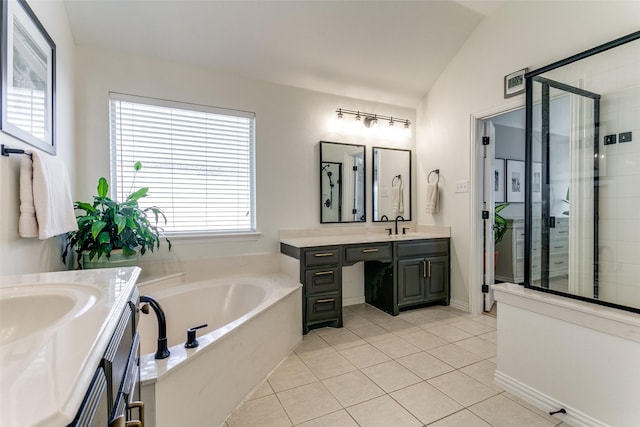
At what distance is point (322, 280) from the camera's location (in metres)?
2.78

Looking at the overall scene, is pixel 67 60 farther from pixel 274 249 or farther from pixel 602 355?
pixel 602 355

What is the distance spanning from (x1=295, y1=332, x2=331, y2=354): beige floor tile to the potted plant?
1459mm

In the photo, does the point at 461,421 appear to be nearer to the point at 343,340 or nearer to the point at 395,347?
the point at 395,347

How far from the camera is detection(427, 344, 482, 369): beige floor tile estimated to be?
2.23 metres

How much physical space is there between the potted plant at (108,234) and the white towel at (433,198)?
2923 mm

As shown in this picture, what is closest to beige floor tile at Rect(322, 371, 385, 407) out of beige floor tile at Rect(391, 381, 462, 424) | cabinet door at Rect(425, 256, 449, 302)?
beige floor tile at Rect(391, 381, 462, 424)

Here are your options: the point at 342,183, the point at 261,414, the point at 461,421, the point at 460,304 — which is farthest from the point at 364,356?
the point at 342,183

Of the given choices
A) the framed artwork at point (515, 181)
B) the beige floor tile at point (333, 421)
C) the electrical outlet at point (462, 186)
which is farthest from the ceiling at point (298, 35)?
the beige floor tile at point (333, 421)

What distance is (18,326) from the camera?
900 mm

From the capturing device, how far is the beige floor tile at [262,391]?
6.10ft

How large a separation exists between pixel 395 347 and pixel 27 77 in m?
2.95

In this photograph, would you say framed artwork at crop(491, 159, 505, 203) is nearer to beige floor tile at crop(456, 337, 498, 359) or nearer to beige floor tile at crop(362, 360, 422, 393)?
beige floor tile at crop(456, 337, 498, 359)

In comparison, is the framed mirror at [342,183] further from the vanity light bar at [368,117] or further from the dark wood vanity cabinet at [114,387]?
the dark wood vanity cabinet at [114,387]

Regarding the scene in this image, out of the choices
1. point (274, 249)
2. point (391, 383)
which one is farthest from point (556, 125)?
point (274, 249)
